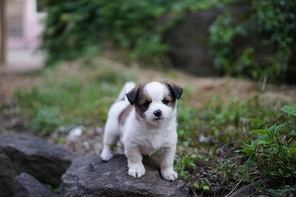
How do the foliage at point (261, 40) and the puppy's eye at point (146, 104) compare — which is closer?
the puppy's eye at point (146, 104)

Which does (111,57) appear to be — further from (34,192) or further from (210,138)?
(34,192)

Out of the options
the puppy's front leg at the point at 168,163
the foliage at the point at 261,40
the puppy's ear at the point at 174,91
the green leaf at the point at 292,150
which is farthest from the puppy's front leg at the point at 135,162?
the foliage at the point at 261,40

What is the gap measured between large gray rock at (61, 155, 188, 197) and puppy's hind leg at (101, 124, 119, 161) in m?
0.09

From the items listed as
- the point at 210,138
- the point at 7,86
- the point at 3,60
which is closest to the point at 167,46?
the point at 7,86

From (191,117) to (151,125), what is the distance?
241 cm

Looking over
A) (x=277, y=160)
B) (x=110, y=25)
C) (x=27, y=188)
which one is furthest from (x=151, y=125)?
(x=110, y=25)

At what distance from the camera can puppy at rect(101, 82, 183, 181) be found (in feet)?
11.0

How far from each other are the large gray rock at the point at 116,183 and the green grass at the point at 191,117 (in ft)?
0.90

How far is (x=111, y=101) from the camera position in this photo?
22.4ft

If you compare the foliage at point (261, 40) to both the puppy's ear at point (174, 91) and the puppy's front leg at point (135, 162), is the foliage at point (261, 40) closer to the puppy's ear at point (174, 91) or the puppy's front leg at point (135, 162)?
the puppy's ear at point (174, 91)

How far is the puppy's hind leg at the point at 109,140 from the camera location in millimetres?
4133

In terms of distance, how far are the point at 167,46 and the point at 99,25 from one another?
257cm

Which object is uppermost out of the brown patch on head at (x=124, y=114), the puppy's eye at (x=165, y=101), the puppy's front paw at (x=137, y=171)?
the puppy's eye at (x=165, y=101)

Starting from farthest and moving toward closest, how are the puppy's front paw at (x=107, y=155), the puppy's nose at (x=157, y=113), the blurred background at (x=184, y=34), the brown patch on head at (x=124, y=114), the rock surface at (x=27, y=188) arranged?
the blurred background at (x=184, y=34) → the puppy's front paw at (x=107, y=155) → the rock surface at (x=27, y=188) → the brown patch on head at (x=124, y=114) → the puppy's nose at (x=157, y=113)
